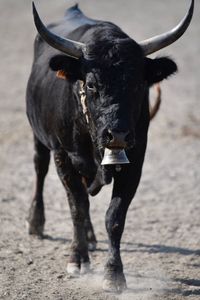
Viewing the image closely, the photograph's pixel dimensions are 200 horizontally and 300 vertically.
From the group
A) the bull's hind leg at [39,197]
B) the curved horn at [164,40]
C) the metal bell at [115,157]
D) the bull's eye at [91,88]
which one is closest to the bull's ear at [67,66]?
the bull's eye at [91,88]

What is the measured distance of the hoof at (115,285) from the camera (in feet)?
22.1

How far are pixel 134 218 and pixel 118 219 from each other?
2.47 m

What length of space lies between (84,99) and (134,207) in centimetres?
316

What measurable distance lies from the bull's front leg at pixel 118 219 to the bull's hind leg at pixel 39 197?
70.3 inches

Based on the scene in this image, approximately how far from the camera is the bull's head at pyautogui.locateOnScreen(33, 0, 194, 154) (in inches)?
250

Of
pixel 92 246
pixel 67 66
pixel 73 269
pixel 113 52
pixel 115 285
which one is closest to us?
pixel 113 52

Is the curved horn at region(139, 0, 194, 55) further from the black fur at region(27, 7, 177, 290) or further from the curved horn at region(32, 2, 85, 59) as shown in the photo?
the curved horn at region(32, 2, 85, 59)

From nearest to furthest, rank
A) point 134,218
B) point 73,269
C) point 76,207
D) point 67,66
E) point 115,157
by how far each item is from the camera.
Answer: point 115,157, point 67,66, point 73,269, point 76,207, point 134,218

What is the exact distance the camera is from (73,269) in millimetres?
7309

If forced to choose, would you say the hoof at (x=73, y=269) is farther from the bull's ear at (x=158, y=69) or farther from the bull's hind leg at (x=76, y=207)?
the bull's ear at (x=158, y=69)

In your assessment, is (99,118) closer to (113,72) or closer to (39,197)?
(113,72)

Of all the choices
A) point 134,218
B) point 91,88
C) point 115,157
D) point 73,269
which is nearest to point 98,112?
point 91,88

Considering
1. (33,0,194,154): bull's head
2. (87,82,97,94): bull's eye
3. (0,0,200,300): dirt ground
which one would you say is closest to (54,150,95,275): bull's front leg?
(0,0,200,300): dirt ground

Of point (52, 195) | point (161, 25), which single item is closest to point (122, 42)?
point (52, 195)
